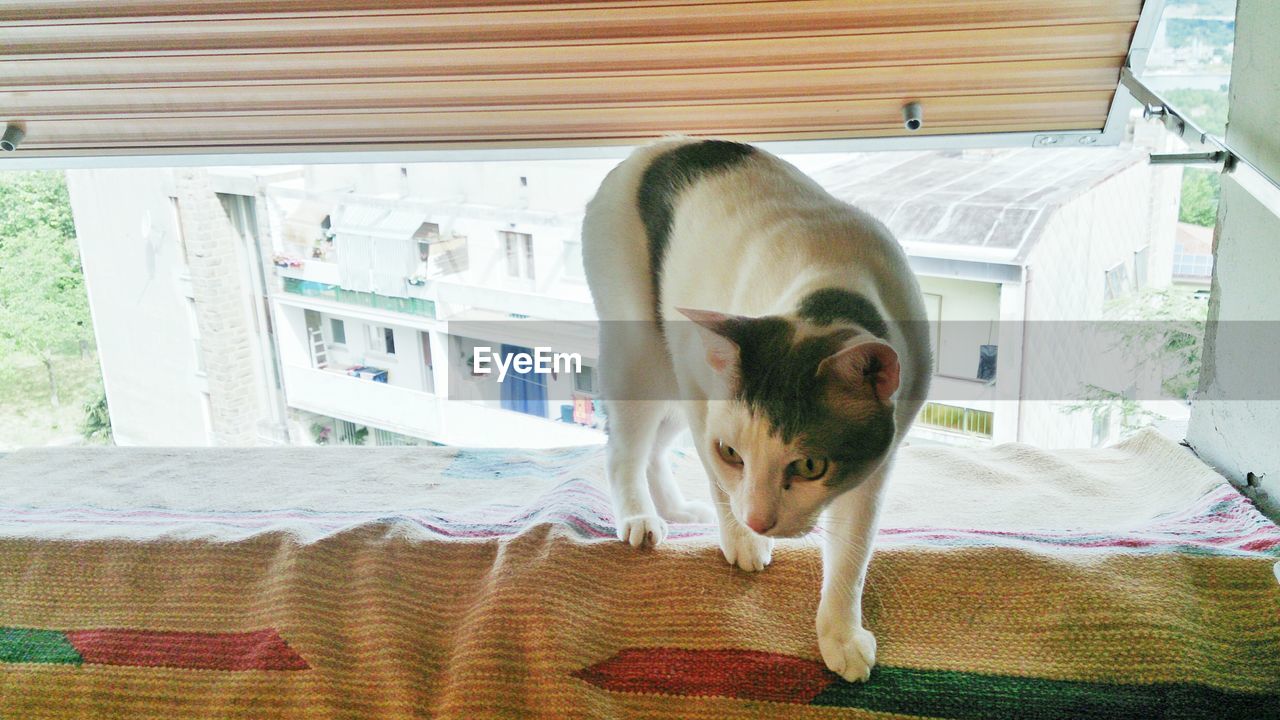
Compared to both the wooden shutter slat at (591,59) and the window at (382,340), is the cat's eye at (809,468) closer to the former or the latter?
the wooden shutter slat at (591,59)

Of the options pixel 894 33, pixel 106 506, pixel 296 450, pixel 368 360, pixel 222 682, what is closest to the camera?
pixel 222 682

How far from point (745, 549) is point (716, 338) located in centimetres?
37

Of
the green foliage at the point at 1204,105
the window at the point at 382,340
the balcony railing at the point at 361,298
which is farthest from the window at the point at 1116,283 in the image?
the window at the point at 382,340

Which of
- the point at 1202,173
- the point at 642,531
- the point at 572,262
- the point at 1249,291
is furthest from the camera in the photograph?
the point at 572,262

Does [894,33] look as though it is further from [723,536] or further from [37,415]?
[37,415]

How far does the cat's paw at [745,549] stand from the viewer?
124 centimetres

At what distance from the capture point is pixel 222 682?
1169 mm

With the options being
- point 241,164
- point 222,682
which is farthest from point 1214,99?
point 241,164

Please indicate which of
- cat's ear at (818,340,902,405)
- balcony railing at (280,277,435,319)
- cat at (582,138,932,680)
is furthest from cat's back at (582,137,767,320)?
balcony railing at (280,277,435,319)

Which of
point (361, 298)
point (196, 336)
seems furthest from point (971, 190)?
point (196, 336)

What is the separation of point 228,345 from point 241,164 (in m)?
0.76

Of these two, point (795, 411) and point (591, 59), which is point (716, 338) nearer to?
point (795, 411)

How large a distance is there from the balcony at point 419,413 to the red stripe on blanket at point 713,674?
1.51 meters

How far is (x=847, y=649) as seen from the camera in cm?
110
